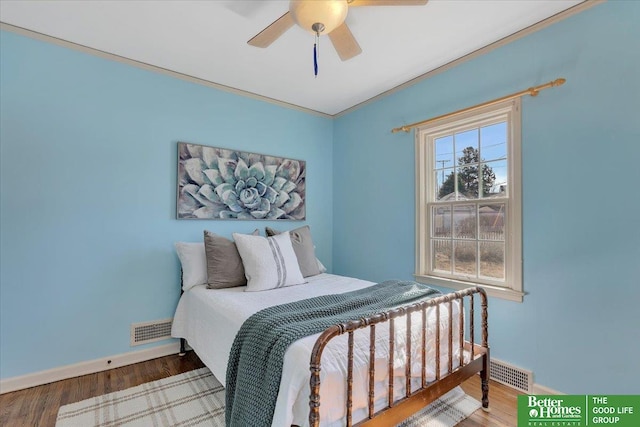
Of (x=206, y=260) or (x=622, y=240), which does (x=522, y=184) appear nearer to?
(x=622, y=240)

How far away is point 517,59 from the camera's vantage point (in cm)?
215

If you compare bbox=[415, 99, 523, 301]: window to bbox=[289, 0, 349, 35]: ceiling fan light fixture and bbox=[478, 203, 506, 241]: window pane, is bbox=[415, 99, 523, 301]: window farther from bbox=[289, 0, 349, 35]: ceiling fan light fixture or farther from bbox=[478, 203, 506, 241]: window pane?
bbox=[289, 0, 349, 35]: ceiling fan light fixture

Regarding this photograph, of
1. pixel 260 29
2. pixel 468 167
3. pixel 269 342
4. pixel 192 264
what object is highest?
pixel 260 29

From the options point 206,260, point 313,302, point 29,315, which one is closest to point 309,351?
point 313,302

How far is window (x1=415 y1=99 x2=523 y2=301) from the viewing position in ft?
7.13

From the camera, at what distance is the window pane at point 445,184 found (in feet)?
8.63

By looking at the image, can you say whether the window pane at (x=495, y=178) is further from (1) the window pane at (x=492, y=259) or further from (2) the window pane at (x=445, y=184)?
(1) the window pane at (x=492, y=259)

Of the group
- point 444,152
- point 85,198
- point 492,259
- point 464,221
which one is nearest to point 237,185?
point 85,198

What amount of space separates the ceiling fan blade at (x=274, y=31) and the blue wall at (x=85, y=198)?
4.49ft

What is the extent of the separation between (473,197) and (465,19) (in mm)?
1294

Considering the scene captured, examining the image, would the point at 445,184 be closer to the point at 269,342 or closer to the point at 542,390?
the point at 542,390

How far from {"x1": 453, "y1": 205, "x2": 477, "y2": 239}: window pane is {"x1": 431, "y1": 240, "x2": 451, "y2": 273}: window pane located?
0.14 metres

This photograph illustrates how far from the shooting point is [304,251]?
2.84 m

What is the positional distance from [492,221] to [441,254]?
53 centimetres
